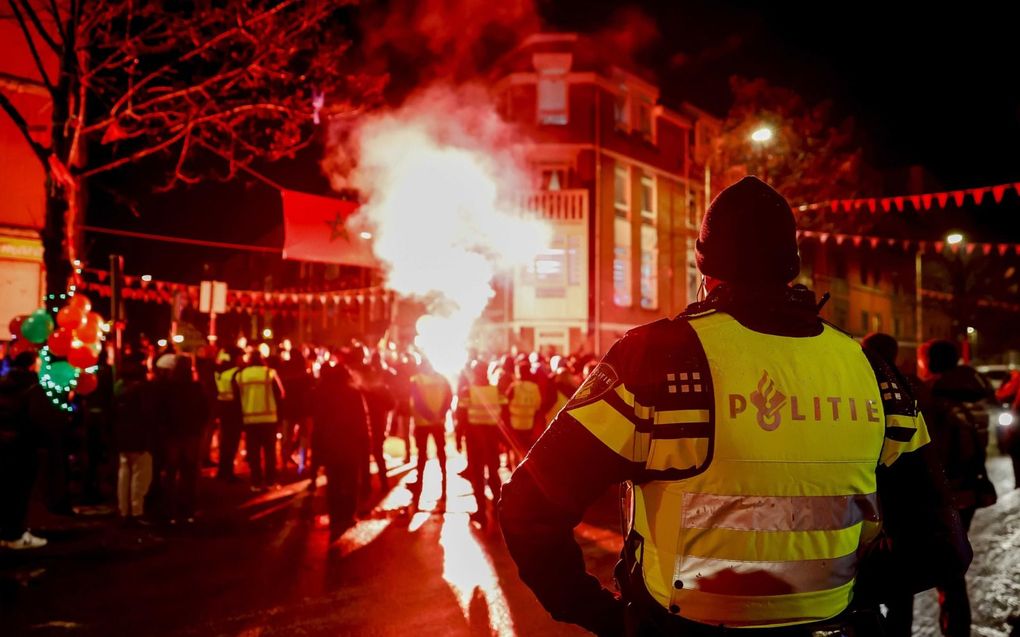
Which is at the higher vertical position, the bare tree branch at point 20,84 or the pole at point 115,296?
the bare tree branch at point 20,84

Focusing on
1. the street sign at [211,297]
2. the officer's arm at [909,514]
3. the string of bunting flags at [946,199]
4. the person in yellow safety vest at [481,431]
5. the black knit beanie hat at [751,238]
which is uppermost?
the string of bunting flags at [946,199]

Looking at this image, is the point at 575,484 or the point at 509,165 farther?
the point at 509,165

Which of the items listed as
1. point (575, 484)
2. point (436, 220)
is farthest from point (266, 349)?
point (575, 484)

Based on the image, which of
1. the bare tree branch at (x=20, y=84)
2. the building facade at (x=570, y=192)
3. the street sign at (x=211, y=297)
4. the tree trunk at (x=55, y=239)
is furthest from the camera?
the building facade at (x=570, y=192)

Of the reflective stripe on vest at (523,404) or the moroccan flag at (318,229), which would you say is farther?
the moroccan flag at (318,229)

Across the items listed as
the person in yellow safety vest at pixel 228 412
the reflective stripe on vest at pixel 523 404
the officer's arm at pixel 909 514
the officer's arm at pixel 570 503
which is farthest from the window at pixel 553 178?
the officer's arm at pixel 570 503

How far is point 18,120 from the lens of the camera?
1167cm

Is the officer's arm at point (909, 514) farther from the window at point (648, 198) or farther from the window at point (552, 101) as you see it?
the window at point (648, 198)

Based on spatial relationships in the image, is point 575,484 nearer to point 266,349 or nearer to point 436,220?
point 266,349

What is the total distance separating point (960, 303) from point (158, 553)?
122ft

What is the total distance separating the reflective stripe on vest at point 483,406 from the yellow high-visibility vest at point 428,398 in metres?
0.82

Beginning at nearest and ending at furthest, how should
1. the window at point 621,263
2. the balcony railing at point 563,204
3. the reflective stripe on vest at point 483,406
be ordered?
the reflective stripe on vest at point 483,406 → the balcony railing at point 563,204 → the window at point 621,263

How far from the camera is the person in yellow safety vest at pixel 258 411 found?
11.0 metres

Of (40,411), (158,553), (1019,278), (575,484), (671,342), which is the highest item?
(1019,278)
